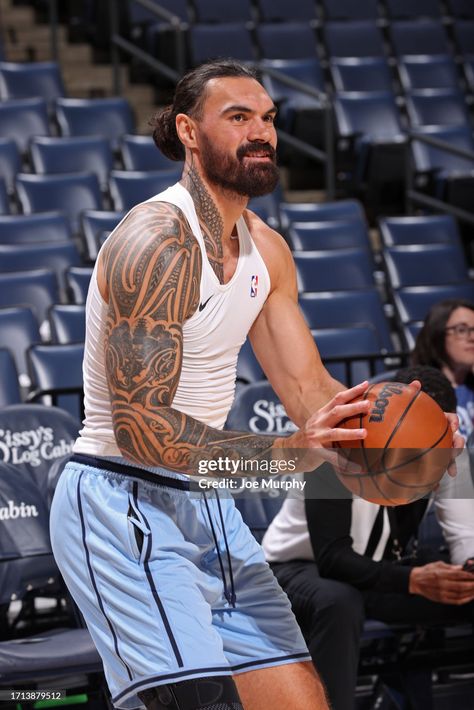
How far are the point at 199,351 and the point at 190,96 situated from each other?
0.59 meters

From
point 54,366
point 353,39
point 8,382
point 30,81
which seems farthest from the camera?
point 353,39

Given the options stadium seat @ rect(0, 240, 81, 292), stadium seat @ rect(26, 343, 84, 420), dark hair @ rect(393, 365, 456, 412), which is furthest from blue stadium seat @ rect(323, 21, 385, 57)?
dark hair @ rect(393, 365, 456, 412)

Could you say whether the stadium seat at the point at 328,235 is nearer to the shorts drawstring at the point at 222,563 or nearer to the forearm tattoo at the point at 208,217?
the forearm tattoo at the point at 208,217

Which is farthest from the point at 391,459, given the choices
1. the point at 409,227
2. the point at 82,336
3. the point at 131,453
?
the point at 409,227

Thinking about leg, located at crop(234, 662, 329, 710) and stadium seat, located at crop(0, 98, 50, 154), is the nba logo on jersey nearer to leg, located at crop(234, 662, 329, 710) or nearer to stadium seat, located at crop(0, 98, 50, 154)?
leg, located at crop(234, 662, 329, 710)

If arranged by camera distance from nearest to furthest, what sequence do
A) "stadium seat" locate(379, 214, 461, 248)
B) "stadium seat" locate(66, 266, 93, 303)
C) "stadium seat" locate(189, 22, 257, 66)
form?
"stadium seat" locate(66, 266, 93, 303) → "stadium seat" locate(379, 214, 461, 248) → "stadium seat" locate(189, 22, 257, 66)

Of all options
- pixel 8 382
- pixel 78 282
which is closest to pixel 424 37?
pixel 78 282

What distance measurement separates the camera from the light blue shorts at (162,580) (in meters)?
2.48

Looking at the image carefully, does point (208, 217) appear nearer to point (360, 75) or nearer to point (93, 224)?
point (93, 224)

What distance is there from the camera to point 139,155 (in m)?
8.20

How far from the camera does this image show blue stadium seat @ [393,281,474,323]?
270 inches

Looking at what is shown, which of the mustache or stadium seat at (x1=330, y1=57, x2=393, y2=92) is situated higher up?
stadium seat at (x1=330, y1=57, x2=393, y2=92)

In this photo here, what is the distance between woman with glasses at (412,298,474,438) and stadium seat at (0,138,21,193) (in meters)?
3.59

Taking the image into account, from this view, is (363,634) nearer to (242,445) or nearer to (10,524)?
(10,524)
